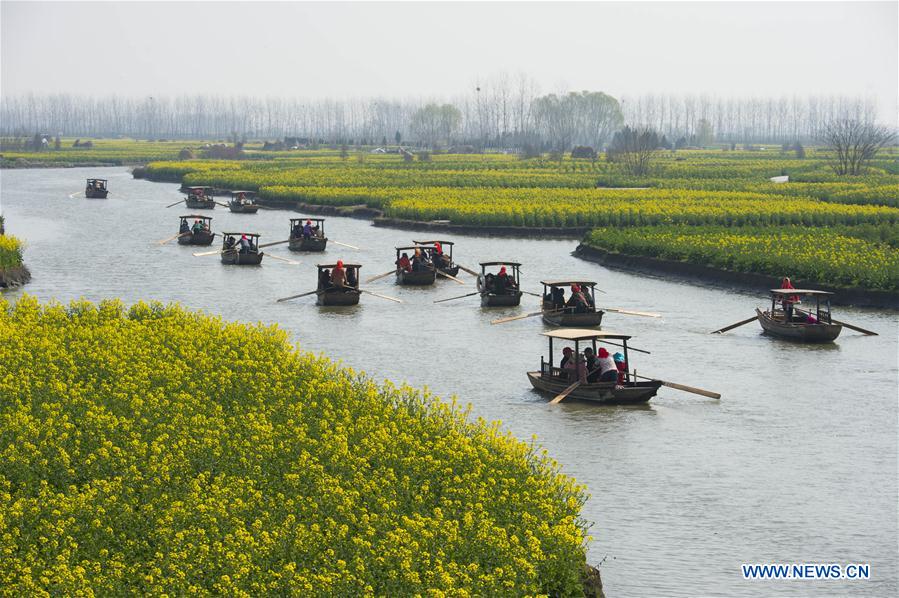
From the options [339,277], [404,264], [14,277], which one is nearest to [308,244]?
[404,264]

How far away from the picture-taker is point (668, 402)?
32.5 metres

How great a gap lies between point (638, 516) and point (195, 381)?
9645mm

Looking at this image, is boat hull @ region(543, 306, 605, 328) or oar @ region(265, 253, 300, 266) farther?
oar @ region(265, 253, 300, 266)

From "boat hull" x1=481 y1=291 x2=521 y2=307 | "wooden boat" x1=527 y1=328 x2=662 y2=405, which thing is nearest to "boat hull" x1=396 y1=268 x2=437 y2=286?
"boat hull" x1=481 y1=291 x2=521 y2=307

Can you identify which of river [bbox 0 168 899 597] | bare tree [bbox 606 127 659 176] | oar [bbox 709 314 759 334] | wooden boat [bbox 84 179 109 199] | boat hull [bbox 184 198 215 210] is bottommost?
river [bbox 0 168 899 597]

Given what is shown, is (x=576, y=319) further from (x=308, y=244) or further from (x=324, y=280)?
(x=308, y=244)

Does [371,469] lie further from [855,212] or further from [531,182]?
[531,182]

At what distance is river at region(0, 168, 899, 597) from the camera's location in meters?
21.7

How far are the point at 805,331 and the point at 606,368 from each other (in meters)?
12.1

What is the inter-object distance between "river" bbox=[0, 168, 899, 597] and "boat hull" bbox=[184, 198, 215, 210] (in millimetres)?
36285

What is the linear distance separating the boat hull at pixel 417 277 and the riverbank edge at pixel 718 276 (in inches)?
460

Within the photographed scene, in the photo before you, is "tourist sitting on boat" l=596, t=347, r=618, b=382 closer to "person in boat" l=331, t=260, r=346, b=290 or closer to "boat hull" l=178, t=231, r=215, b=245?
"person in boat" l=331, t=260, r=346, b=290

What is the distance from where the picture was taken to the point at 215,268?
65062mm

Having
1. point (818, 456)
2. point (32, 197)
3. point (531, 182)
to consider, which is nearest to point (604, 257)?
point (818, 456)
